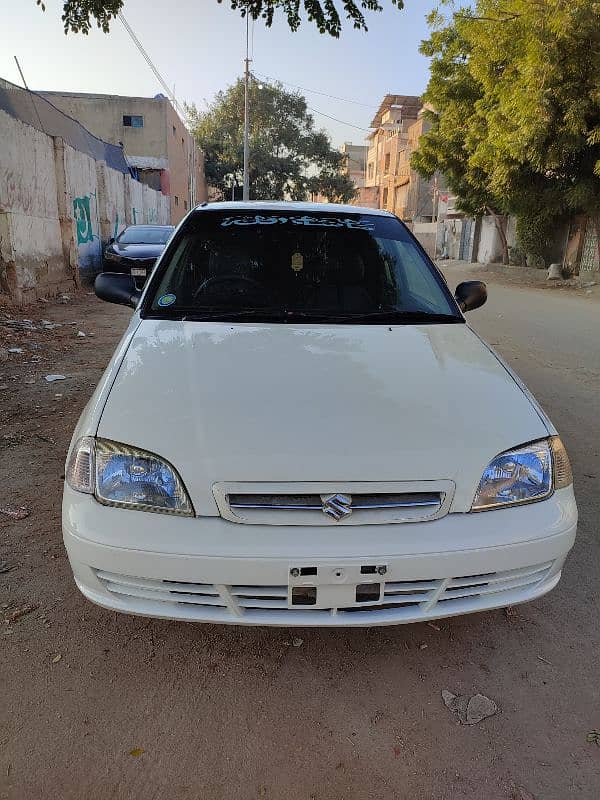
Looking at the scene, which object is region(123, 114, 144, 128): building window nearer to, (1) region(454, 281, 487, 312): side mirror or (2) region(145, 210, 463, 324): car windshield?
(2) region(145, 210, 463, 324): car windshield

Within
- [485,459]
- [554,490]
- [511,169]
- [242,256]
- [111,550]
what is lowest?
[111,550]

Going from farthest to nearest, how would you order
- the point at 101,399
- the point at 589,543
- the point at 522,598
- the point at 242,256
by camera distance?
the point at 242,256 < the point at 589,543 < the point at 101,399 < the point at 522,598

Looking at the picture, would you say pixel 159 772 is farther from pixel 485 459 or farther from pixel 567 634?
pixel 567 634

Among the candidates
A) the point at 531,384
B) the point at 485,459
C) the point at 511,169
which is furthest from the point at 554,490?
the point at 511,169

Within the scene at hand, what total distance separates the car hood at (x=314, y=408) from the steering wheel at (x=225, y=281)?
19.0 inches

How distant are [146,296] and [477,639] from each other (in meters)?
2.18

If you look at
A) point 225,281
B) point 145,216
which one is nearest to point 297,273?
point 225,281

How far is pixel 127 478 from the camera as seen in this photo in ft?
6.04

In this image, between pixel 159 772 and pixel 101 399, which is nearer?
pixel 159 772

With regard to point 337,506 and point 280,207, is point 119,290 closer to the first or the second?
point 280,207

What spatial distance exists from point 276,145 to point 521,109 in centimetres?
2980

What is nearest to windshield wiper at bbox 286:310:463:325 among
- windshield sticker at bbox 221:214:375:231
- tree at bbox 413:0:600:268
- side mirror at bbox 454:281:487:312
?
side mirror at bbox 454:281:487:312

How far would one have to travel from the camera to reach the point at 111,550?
1748 millimetres

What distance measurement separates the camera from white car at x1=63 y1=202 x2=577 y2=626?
1725 millimetres
